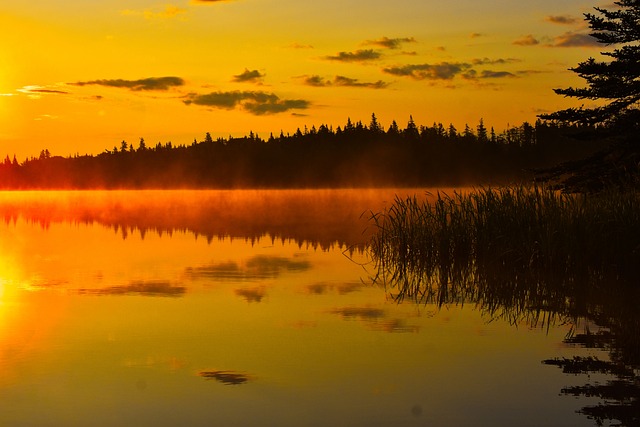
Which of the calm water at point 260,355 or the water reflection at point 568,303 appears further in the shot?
the water reflection at point 568,303

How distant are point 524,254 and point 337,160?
142m

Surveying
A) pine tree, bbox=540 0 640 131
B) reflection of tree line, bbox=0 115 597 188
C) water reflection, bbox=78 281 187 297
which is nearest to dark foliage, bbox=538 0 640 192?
pine tree, bbox=540 0 640 131

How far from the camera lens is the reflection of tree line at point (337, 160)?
135 metres

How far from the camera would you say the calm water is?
8008 millimetres

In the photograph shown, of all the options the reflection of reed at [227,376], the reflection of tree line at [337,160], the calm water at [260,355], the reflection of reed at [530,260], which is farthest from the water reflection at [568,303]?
the reflection of tree line at [337,160]

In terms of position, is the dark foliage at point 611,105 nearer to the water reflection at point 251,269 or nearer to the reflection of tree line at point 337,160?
the water reflection at point 251,269

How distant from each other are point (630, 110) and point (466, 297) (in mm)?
16066

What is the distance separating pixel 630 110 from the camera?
28.5 metres

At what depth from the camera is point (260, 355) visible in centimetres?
1034

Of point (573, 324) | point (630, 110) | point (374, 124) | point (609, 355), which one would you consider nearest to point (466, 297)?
point (573, 324)

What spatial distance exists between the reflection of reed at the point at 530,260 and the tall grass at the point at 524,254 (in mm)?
19

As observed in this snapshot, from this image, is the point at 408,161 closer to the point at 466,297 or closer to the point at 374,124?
the point at 374,124

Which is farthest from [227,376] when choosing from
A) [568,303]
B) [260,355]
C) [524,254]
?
[524,254]

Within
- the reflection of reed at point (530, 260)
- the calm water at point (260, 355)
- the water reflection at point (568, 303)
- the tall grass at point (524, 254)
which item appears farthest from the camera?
the tall grass at point (524, 254)
